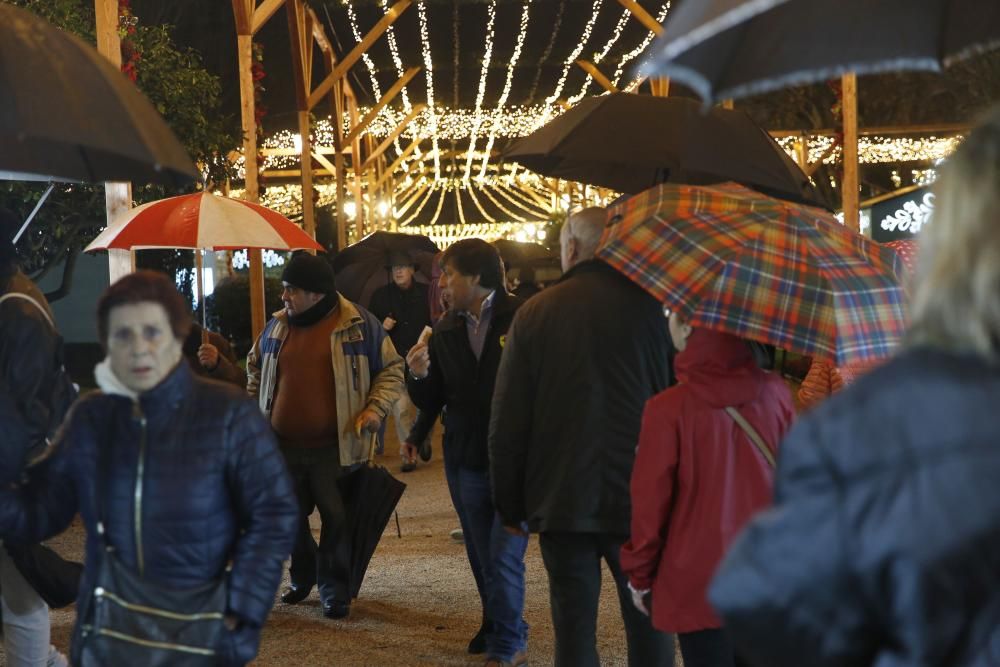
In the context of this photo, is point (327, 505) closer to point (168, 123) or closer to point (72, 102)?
point (72, 102)

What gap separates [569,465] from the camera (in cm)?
470

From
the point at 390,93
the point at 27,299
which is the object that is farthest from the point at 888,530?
the point at 390,93

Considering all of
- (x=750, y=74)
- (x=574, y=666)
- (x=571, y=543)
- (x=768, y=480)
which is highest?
(x=750, y=74)

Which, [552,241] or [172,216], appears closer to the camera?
[172,216]

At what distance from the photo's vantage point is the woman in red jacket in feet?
12.7

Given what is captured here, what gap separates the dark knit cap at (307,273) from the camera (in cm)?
701

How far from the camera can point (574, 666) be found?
4.81 metres

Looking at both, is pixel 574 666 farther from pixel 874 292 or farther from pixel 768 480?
pixel 874 292

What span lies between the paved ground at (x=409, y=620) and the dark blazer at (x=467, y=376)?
39.5 inches

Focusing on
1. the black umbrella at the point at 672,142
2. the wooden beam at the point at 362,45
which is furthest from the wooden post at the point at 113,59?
the wooden beam at the point at 362,45

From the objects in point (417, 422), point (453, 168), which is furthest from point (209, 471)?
point (453, 168)

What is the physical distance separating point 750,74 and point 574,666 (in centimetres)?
A: 257

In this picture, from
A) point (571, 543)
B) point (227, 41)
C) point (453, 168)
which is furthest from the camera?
point (453, 168)

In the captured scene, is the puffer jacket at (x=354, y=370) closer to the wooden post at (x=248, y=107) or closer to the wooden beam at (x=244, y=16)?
the wooden post at (x=248, y=107)
